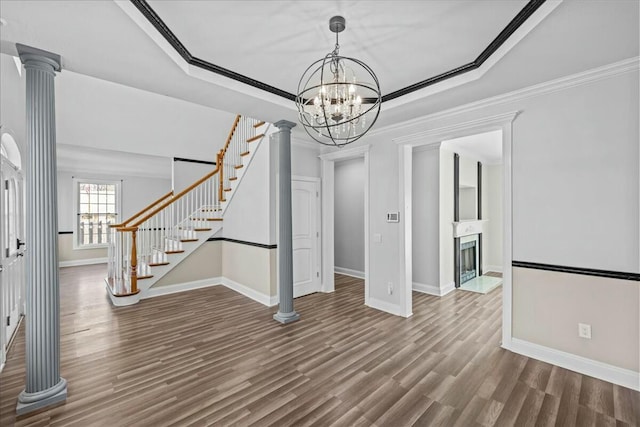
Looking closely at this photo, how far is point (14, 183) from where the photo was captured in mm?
3238

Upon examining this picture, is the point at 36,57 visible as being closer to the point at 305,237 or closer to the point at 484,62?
the point at 484,62

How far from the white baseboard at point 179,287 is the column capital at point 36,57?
3646mm

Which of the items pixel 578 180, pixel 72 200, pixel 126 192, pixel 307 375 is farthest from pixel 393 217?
pixel 72 200

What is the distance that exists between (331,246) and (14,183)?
425 centimetres

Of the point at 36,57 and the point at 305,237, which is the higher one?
the point at 36,57

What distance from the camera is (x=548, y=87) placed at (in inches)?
106

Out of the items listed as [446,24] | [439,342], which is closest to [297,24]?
[446,24]

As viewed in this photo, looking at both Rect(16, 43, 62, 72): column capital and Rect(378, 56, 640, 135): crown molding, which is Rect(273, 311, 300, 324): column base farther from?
Rect(16, 43, 62, 72): column capital

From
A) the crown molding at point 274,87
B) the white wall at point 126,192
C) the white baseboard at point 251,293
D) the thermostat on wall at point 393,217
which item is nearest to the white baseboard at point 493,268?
the thermostat on wall at point 393,217

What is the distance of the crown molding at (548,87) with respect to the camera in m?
2.34

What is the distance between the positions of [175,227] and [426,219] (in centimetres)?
458

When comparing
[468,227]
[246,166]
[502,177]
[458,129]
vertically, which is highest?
[458,129]

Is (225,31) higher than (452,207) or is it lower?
higher

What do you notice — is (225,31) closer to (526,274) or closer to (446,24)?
(446,24)
